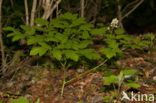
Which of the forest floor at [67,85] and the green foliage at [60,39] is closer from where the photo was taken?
the green foliage at [60,39]

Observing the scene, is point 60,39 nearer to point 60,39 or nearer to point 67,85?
point 60,39

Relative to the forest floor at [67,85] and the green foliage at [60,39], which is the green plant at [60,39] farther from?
the forest floor at [67,85]

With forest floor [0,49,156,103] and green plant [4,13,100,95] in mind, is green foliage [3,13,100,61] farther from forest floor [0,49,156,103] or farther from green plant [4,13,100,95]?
forest floor [0,49,156,103]

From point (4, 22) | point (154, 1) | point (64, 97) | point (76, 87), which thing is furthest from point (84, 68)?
point (154, 1)

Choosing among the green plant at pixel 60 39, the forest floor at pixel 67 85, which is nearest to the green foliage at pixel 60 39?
the green plant at pixel 60 39

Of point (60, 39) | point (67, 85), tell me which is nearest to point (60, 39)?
point (60, 39)

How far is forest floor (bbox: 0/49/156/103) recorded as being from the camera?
7.79ft

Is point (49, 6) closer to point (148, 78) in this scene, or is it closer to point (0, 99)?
point (0, 99)

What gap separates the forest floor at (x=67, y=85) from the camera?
237 cm

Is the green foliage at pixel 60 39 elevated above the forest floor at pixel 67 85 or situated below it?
above

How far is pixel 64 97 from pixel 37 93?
1.30 ft

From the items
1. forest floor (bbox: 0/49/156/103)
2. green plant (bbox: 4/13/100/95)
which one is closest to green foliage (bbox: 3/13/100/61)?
green plant (bbox: 4/13/100/95)

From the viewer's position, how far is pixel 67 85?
103 inches

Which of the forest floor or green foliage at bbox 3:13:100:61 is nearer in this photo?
green foliage at bbox 3:13:100:61
